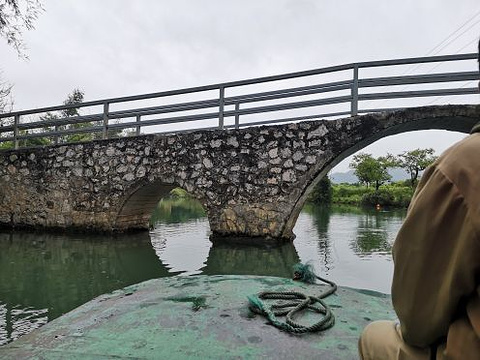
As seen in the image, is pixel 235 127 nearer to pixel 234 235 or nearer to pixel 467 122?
pixel 234 235

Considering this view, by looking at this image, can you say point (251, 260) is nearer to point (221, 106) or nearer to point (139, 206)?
point (221, 106)

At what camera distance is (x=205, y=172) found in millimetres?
6910

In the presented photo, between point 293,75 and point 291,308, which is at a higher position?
point 293,75

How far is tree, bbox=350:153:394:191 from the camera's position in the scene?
2498cm

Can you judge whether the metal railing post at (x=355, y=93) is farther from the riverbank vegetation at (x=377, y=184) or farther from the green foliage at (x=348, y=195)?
the green foliage at (x=348, y=195)

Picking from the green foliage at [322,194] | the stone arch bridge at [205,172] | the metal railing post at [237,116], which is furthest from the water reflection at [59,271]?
the green foliage at [322,194]

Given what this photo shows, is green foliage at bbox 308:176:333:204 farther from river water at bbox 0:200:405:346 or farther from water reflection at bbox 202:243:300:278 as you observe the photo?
water reflection at bbox 202:243:300:278

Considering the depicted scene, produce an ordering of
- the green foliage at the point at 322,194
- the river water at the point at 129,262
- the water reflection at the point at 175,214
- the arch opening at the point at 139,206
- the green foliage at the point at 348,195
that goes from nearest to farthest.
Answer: the river water at the point at 129,262, the arch opening at the point at 139,206, the water reflection at the point at 175,214, the green foliage at the point at 348,195, the green foliage at the point at 322,194

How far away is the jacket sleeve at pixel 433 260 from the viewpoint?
2.35 ft

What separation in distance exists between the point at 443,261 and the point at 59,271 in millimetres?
4786

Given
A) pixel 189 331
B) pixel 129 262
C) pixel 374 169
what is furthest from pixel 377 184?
pixel 189 331

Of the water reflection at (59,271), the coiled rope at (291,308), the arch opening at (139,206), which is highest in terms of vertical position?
the arch opening at (139,206)

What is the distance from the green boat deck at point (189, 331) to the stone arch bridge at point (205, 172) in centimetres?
381

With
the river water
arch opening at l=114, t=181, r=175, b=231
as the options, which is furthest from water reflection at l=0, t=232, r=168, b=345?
arch opening at l=114, t=181, r=175, b=231
